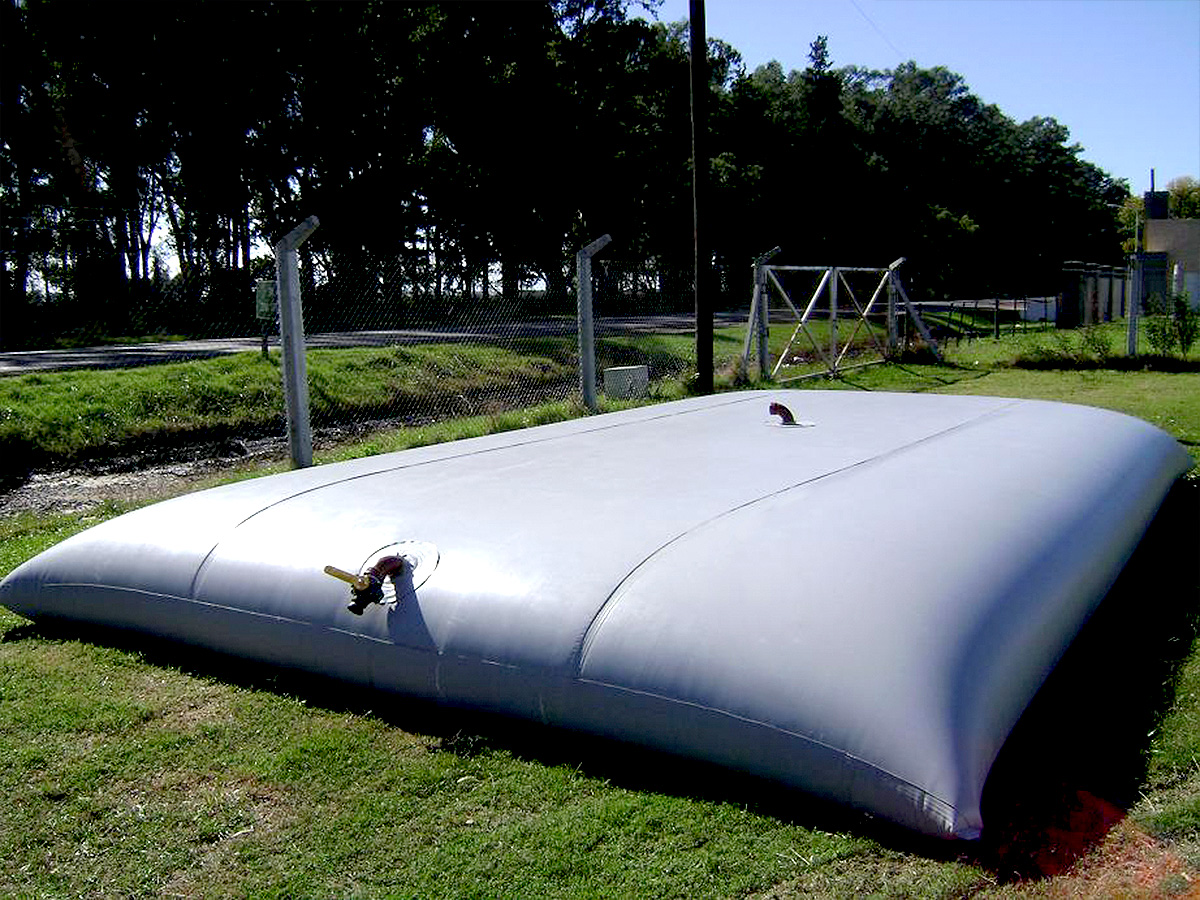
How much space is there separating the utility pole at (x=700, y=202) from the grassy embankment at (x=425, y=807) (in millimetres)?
8359

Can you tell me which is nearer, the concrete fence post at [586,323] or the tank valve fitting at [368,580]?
the tank valve fitting at [368,580]

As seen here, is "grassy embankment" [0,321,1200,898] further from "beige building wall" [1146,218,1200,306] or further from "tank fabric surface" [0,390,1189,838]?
"beige building wall" [1146,218,1200,306]

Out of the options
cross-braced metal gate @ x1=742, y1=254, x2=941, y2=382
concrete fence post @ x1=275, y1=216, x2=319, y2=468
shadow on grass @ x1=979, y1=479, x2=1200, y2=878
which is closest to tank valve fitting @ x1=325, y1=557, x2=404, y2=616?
shadow on grass @ x1=979, y1=479, x2=1200, y2=878

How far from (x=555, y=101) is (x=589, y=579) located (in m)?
30.3

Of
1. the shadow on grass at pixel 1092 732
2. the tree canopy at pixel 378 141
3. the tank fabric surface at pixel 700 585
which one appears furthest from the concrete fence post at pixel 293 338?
the tree canopy at pixel 378 141

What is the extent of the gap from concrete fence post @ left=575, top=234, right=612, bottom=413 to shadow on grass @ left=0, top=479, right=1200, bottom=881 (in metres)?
5.84

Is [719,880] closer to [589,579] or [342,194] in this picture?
[589,579]

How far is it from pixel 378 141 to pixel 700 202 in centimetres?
1972

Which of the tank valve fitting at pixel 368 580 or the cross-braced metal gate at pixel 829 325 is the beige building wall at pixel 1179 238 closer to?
the cross-braced metal gate at pixel 829 325

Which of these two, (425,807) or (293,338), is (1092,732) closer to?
(425,807)

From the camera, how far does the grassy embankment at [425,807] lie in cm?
244

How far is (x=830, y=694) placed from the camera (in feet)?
8.53

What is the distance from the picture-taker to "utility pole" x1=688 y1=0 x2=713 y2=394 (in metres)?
12.1

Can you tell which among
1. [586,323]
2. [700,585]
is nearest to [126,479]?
[586,323]
